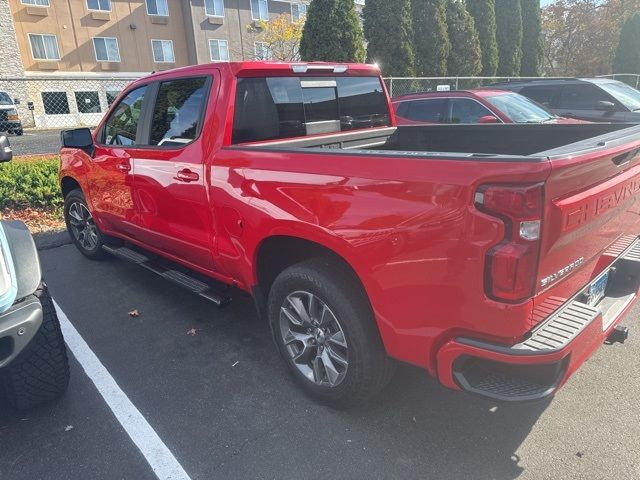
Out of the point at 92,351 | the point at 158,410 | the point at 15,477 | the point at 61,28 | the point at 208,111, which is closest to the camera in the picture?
the point at 15,477

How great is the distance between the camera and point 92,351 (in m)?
3.56

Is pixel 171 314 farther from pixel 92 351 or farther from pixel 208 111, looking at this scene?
pixel 208 111

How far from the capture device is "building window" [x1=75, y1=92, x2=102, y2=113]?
90.3ft

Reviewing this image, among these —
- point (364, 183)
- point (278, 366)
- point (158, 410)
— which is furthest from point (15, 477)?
point (364, 183)

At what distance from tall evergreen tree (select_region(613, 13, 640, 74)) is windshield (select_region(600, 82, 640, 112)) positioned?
22.7 meters

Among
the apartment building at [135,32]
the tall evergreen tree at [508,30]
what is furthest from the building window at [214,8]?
the tall evergreen tree at [508,30]

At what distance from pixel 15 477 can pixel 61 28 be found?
111 ft

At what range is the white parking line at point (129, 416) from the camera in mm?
2414

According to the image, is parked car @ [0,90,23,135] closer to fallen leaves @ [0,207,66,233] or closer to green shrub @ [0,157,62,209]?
green shrub @ [0,157,62,209]

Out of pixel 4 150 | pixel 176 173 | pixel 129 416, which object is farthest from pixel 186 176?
pixel 129 416

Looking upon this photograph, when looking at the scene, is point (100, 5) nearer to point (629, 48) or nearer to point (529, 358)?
point (629, 48)

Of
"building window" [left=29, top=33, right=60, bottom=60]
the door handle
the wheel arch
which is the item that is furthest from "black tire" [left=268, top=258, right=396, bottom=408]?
"building window" [left=29, top=33, right=60, bottom=60]

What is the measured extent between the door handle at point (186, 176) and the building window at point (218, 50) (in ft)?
109

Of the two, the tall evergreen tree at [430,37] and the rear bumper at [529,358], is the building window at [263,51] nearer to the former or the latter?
the tall evergreen tree at [430,37]
